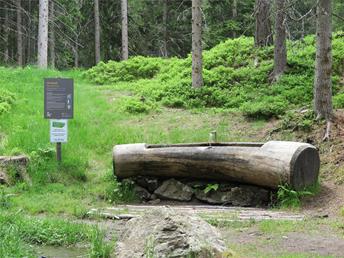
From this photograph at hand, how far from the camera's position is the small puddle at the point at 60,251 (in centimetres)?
671

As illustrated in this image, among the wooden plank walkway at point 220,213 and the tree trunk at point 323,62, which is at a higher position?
the tree trunk at point 323,62

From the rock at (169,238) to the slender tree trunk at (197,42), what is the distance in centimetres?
1140

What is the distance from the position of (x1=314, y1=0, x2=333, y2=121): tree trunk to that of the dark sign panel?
5.61 metres

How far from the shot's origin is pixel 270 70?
1798cm

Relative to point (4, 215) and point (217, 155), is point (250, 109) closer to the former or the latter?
point (217, 155)

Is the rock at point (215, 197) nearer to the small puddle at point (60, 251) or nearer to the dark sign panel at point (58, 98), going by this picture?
the dark sign panel at point (58, 98)

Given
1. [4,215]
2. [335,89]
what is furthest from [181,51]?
[4,215]

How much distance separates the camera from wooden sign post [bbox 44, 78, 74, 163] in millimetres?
11641

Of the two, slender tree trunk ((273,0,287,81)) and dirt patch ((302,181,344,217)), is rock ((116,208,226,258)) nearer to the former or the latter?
dirt patch ((302,181,344,217))

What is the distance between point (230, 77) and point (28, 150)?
829 centimetres

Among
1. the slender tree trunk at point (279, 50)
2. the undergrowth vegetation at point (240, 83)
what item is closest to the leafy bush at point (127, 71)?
the undergrowth vegetation at point (240, 83)

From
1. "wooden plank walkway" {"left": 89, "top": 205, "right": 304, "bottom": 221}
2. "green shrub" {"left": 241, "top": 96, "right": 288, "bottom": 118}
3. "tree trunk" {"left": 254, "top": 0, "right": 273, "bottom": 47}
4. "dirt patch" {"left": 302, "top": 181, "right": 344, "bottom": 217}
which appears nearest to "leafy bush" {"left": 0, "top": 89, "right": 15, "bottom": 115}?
"wooden plank walkway" {"left": 89, "top": 205, "right": 304, "bottom": 221}

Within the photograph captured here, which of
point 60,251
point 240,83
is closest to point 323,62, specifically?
point 240,83

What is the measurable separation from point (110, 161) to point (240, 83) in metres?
6.92
